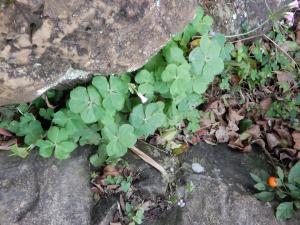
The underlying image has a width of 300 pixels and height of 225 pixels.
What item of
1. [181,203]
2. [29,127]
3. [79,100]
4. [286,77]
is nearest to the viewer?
[79,100]

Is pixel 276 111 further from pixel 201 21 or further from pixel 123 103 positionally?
pixel 123 103

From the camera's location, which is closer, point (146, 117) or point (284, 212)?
point (146, 117)

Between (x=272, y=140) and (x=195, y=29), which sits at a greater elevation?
(x=195, y=29)

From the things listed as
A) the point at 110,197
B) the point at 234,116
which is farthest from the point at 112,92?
the point at 234,116

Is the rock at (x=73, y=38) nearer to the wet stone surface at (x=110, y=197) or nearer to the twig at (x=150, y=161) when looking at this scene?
the wet stone surface at (x=110, y=197)

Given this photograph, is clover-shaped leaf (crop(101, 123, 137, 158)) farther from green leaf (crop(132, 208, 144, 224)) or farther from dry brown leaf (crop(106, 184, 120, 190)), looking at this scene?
green leaf (crop(132, 208, 144, 224))

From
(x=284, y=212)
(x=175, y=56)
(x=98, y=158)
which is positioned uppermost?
(x=175, y=56)

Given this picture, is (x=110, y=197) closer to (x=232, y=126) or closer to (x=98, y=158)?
(x=98, y=158)
